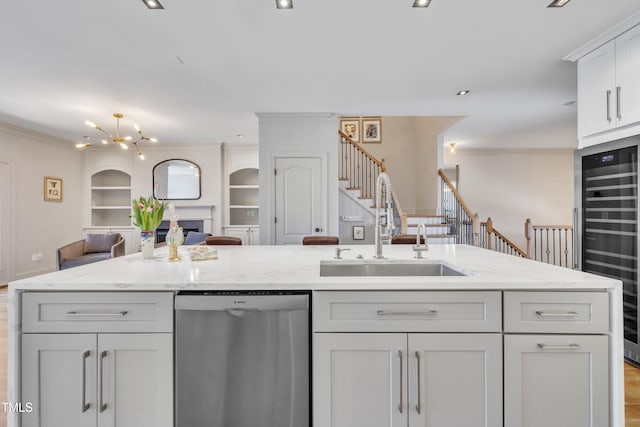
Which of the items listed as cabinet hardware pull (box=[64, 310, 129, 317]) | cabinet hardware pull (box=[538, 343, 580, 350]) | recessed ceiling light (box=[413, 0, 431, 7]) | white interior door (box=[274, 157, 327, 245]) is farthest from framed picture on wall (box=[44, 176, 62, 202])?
cabinet hardware pull (box=[538, 343, 580, 350])

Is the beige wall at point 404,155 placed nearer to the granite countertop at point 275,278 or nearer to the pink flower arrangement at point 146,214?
the granite countertop at point 275,278

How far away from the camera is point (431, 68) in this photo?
134 inches

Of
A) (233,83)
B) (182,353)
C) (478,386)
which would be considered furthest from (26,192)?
(478,386)

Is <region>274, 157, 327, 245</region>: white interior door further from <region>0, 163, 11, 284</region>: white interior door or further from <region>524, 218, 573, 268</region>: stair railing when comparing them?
<region>524, 218, 573, 268</region>: stair railing

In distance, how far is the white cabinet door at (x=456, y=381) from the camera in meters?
1.40

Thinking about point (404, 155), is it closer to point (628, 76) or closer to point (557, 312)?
point (628, 76)

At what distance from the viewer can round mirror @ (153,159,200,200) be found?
7.27m

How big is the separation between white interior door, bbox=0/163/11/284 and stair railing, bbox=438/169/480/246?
7534mm

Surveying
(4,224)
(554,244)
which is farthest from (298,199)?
(554,244)

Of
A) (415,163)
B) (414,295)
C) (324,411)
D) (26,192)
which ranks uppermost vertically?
(415,163)

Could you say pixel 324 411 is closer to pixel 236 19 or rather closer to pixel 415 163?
pixel 236 19

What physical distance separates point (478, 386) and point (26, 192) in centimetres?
746

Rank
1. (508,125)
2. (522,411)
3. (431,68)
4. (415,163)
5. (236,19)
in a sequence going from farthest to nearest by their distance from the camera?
(415,163) → (508,125) → (431,68) → (236,19) → (522,411)

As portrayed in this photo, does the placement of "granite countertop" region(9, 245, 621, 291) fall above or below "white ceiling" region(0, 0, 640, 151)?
below
